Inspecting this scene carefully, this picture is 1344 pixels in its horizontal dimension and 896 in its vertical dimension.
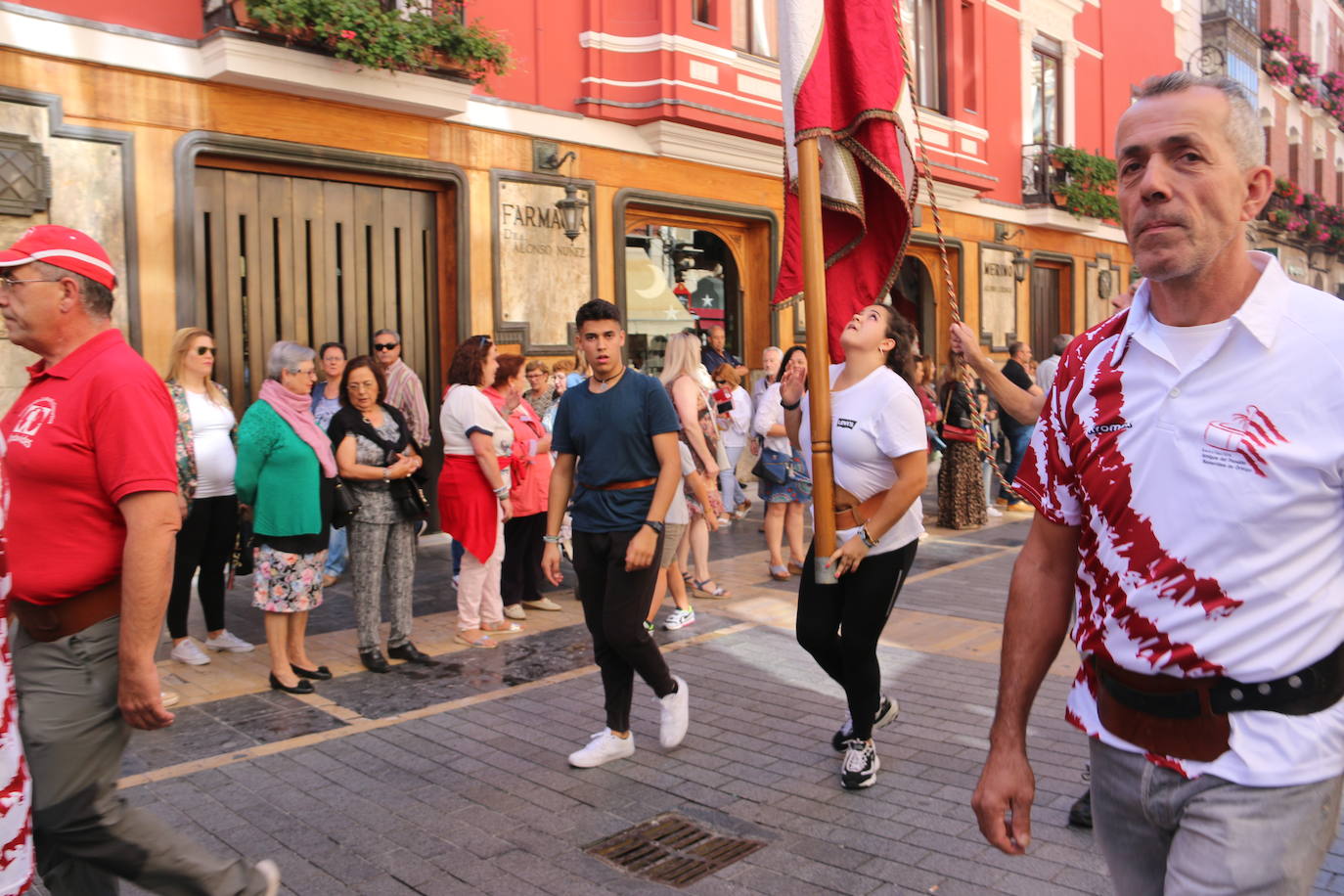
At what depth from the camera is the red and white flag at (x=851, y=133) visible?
13.3ft

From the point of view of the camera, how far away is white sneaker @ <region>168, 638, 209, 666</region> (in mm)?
6355

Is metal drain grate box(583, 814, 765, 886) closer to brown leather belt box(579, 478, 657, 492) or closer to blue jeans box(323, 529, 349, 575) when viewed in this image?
brown leather belt box(579, 478, 657, 492)

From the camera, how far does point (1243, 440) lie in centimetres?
180

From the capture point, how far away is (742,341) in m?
14.5

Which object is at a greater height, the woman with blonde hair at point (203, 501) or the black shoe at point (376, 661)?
the woman with blonde hair at point (203, 501)

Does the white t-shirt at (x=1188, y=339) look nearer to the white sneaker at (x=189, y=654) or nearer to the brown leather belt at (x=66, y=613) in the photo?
the brown leather belt at (x=66, y=613)

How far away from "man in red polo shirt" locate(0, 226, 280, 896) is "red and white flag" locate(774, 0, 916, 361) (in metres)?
2.48

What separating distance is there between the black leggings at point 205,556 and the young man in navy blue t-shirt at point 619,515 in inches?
112

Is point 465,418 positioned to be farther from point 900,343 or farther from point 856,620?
point 856,620

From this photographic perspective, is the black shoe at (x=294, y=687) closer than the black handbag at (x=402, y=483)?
Yes

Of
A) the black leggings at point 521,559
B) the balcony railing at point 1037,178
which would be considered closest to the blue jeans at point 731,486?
→ the black leggings at point 521,559

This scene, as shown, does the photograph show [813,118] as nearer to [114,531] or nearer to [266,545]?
[114,531]

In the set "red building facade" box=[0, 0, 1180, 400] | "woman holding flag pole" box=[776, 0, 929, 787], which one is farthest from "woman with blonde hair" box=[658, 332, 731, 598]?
"woman holding flag pole" box=[776, 0, 929, 787]

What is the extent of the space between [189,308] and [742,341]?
291 inches
